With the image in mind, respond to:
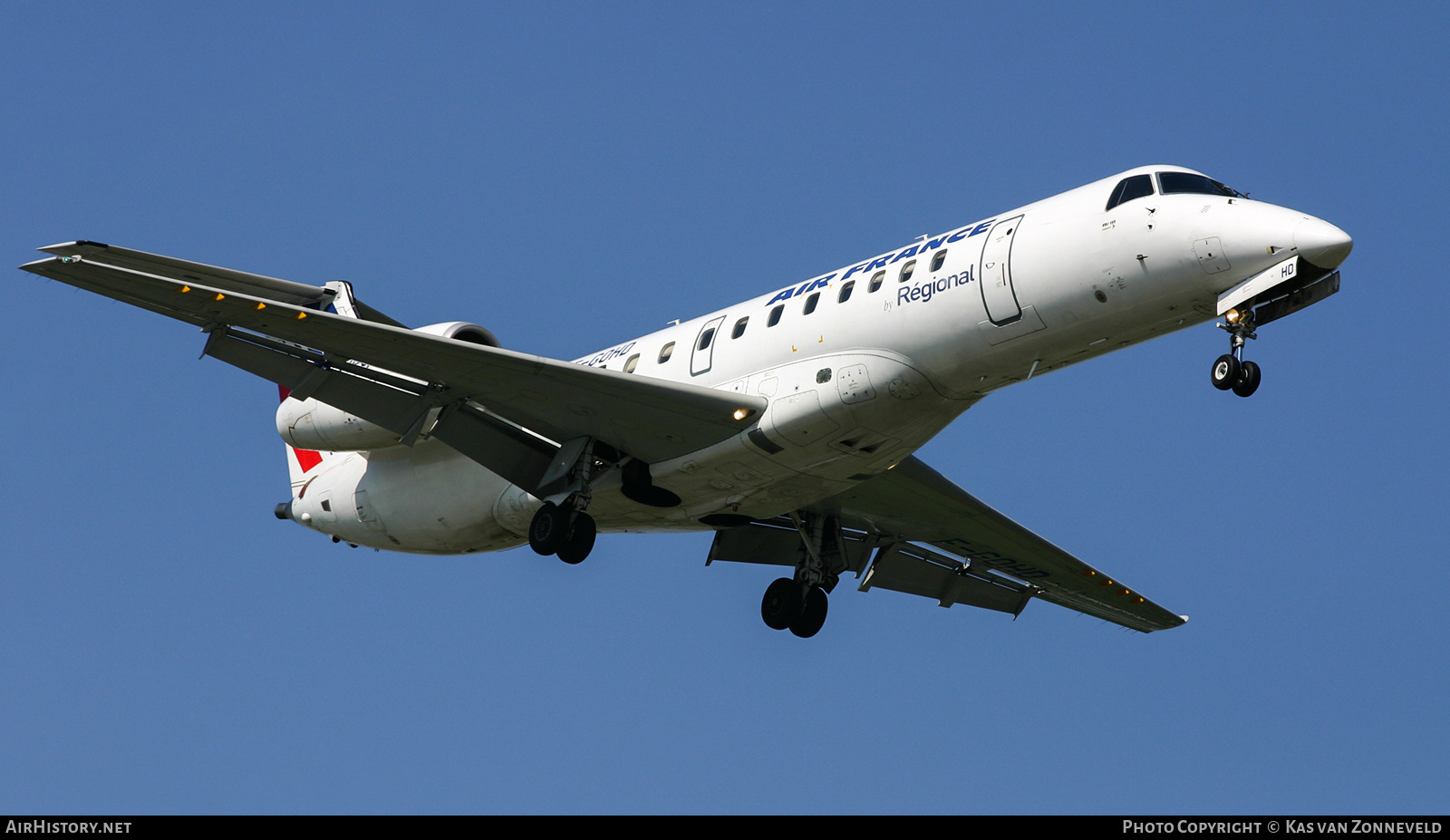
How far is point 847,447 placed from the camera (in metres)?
19.9

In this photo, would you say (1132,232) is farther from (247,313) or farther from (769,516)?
(247,313)

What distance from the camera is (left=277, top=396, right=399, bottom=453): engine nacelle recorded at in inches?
898

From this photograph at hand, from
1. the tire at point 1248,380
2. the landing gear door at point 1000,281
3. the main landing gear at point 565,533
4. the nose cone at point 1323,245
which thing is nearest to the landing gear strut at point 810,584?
the main landing gear at point 565,533

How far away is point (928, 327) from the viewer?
62.7ft

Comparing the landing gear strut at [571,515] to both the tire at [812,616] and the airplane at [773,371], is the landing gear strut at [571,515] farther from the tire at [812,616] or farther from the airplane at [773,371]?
the tire at [812,616]

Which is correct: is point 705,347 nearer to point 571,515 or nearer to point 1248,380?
point 571,515

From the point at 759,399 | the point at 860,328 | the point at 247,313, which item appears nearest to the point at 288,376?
the point at 247,313

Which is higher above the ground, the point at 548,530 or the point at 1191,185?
the point at 1191,185

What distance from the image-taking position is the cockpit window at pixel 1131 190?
60.3 feet

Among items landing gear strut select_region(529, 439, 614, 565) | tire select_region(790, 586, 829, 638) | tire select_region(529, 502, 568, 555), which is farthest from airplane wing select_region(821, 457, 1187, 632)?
tire select_region(529, 502, 568, 555)

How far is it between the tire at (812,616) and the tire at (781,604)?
0.32 ft

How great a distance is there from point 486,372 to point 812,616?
6654mm

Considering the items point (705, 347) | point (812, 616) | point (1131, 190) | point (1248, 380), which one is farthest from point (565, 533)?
point (1248, 380)

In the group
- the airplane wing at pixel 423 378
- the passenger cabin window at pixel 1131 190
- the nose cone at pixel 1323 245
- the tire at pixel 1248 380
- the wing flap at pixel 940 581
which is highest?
the passenger cabin window at pixel 1131 190
